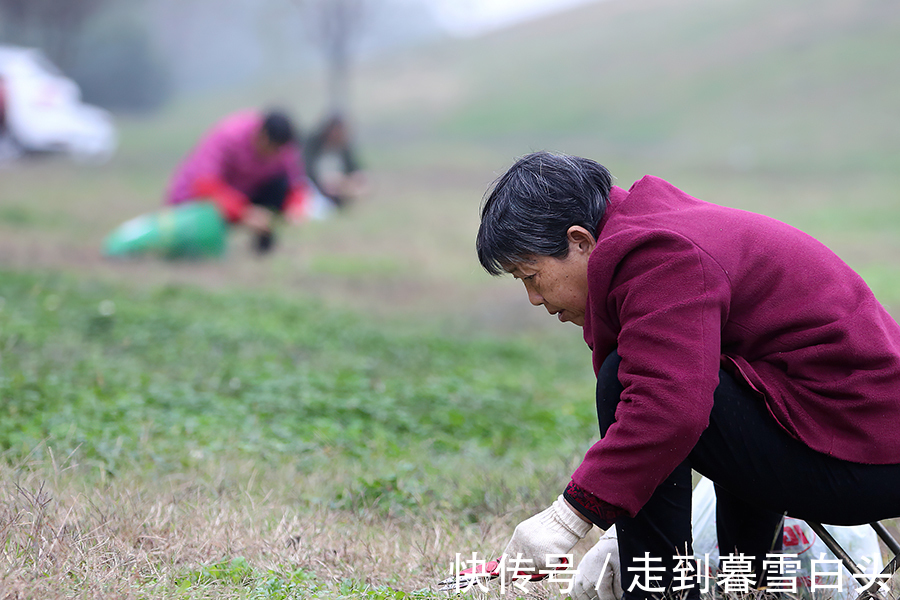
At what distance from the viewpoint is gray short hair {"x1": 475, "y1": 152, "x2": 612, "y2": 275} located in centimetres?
206

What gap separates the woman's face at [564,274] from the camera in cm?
210

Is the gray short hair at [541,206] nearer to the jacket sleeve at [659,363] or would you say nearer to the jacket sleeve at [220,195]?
the jacket sleeve at [659,363]

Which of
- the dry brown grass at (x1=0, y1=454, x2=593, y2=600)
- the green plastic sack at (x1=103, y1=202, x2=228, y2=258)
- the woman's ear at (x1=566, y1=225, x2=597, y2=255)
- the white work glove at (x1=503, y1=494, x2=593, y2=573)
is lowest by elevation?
the green plastic sack at (x1=103, y1=202, x2=228, y2=258)

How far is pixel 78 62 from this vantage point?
1416 inches

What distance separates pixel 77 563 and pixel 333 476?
51.9 inches

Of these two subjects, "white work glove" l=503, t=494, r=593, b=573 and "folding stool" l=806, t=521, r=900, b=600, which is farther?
"folding stool" l=806, t=521, r=900, b=600

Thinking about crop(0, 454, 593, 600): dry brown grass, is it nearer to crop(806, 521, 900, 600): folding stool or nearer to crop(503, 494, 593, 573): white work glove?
crop(503, 494, 593, 573): white work glove

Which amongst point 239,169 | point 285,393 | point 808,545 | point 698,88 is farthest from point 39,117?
point 698,88

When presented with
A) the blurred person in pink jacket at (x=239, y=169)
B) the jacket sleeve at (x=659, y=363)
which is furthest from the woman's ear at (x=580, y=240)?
the blurred person in pink jacket at (x=239, y=169)

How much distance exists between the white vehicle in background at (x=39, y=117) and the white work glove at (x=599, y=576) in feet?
58.7

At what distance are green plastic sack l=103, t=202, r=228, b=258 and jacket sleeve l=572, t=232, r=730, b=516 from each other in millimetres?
6804

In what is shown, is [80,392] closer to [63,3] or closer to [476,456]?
[476,456]

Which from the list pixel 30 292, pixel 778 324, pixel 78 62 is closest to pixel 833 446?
pixel 778 324

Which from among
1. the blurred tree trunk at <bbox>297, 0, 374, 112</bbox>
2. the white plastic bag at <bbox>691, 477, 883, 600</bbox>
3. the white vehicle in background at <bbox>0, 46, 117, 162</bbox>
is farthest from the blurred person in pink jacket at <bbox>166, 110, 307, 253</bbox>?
the blurred tree trunk at <bbox>297, 0, 374, 112</bbox>
